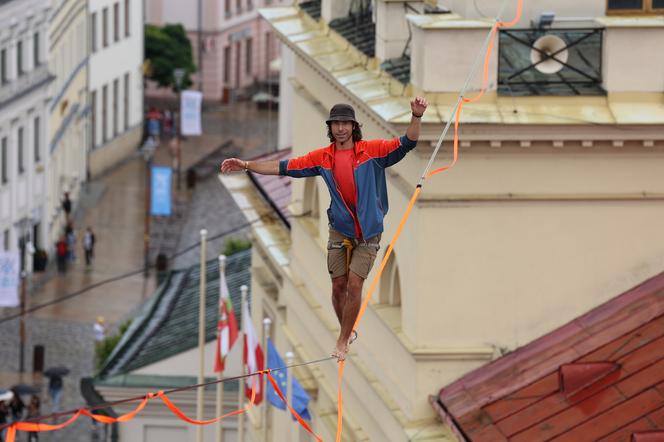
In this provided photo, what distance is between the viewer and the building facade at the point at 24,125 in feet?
273

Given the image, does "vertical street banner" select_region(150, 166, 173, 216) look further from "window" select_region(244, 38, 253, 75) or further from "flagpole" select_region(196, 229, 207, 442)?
"window" select_region(244, 38, 253, 75)

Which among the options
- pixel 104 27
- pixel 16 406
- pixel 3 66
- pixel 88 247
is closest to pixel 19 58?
pixel 3 66

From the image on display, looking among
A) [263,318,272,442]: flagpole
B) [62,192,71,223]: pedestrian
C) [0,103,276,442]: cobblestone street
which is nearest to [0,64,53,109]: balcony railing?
[62,192,71,223]: pedestrian

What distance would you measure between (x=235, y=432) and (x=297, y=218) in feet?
37.6

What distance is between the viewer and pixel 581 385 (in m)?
31.1

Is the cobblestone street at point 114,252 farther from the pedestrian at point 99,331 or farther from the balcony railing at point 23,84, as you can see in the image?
the balcony railing at point 23,84

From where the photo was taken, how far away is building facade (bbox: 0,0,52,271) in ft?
273

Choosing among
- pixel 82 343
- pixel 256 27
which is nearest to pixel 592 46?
pixel 82 343

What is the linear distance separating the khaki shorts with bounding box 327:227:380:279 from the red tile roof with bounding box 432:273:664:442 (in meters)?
5.81

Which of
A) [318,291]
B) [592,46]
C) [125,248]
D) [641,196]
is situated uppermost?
[592,46]

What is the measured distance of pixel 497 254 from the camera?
32.6 m

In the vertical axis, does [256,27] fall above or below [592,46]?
below

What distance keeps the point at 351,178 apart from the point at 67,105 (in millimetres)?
75298

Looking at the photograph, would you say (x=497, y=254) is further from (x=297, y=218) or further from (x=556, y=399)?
(x=297, y=218)
